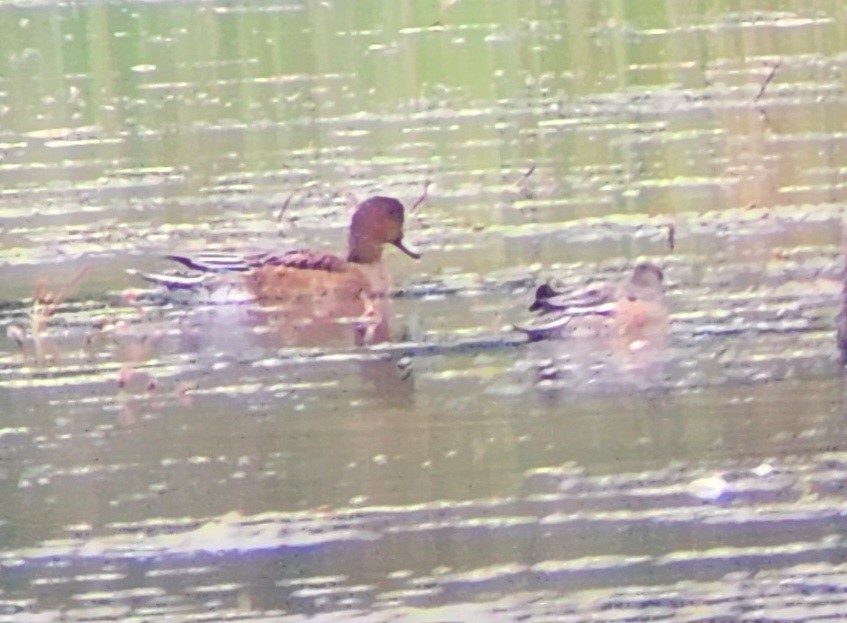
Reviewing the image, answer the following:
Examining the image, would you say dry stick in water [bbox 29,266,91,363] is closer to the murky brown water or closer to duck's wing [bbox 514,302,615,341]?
the murky brown water

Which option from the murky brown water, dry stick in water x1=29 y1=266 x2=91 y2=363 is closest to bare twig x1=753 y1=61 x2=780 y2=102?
the murky brown water

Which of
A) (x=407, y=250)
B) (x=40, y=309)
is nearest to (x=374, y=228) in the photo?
(x=407, y=250)

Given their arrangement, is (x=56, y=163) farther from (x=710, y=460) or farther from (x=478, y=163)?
(x=710, y=460)

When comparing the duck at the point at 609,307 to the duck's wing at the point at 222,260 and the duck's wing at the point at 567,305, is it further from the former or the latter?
the duck's wing at the point at 222,260

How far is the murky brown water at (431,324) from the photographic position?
35 cm

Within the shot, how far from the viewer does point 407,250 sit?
13.9 inches

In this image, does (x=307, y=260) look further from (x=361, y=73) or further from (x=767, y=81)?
(x=767, y=81)

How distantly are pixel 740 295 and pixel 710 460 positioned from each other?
62mm

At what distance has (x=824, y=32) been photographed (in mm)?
355

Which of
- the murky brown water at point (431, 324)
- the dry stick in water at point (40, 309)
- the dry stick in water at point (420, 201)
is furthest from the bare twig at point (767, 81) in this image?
the dry stick in water at point (40, 309)

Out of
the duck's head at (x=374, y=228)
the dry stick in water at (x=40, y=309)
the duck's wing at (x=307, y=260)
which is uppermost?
the duck's head at (x=374, y=228)

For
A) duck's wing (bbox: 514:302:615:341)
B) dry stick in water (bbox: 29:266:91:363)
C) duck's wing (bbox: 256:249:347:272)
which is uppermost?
duck's wing (bbox: 256:249:347:272)

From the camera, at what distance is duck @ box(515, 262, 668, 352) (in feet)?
1.16

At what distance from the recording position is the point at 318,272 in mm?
351
